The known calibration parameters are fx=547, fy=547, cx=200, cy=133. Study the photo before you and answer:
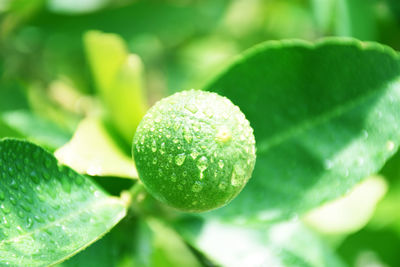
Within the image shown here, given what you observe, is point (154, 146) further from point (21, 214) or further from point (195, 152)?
point (21, 214)

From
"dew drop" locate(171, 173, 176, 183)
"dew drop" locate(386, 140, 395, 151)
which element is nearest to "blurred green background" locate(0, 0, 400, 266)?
"dew drop" locate(171, 173, 176, 183)

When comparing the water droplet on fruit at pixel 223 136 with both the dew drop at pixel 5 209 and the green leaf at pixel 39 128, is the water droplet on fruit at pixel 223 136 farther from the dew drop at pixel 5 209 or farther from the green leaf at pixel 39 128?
the green leaf at pixel 39 128

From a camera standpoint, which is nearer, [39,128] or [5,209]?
[5,209]

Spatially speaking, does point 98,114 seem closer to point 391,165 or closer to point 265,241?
point 265,241

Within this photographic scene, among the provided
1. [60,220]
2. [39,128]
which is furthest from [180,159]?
[39,128]

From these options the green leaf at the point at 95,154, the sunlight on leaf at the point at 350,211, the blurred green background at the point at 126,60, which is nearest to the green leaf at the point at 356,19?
the blurred green background at the point at 126,60

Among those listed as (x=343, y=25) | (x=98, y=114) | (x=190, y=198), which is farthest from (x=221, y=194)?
(x=343, y=25)

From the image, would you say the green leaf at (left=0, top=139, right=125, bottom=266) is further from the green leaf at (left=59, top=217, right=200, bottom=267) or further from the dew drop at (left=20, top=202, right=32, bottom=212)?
the green leaf at (left=59, top=217, right=200, bottom=267)
